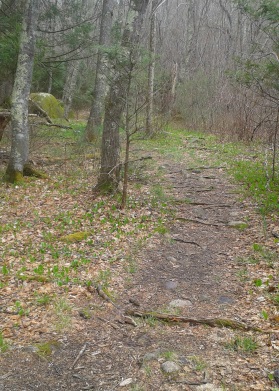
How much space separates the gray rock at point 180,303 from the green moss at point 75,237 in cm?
249

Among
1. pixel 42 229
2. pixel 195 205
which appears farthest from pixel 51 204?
pixel 195 205

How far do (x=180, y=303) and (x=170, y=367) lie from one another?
1451 millimetres

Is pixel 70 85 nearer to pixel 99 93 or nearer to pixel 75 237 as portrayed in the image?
pixel 99 93

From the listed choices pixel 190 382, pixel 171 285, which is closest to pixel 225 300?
pixel 171 285

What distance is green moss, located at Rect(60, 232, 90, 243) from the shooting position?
23.4 feet

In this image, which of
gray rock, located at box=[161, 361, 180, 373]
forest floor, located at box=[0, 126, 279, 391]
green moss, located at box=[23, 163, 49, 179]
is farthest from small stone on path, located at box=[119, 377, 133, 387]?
green moss, located at box=[23, 163, 49, 179]

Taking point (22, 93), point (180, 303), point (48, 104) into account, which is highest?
point (48, 104)

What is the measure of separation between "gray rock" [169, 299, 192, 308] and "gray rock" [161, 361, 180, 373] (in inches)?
51.1

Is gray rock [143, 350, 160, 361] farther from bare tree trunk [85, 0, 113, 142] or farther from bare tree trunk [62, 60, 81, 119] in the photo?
bare tree trunk [62, 60, 81, 119]

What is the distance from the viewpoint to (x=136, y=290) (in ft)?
Answer: 18.8

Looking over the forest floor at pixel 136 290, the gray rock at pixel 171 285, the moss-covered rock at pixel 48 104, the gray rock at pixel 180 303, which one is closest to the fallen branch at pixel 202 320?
the forest floor at pixel 136 290

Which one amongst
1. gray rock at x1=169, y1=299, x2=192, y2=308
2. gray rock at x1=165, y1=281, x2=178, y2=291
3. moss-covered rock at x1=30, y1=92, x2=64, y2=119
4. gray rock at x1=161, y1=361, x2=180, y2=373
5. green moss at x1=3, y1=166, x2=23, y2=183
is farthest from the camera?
moss-covered rock at x1=30, y1=92, x2=64, y2=119

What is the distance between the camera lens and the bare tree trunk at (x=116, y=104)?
7.74 metres

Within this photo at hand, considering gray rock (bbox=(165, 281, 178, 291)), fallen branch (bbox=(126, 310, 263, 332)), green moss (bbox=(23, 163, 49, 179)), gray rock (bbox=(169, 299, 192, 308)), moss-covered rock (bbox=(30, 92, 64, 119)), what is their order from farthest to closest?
moss-covered rock (bbox=(30, 92, 64, 119))
green moss (bbox=(23, 163, 49, 179))
gray rock (bbox=(165, 281, 178, 291))
gray rock (bbox=(169, 299, 192, 308))
fallen branch (bbox=(126, 310, 263, 332))
